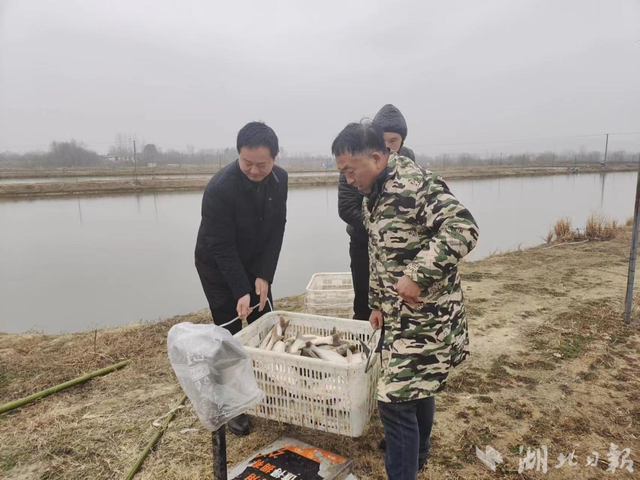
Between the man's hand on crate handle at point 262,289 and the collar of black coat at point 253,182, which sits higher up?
the collar of black coat at point 253,182

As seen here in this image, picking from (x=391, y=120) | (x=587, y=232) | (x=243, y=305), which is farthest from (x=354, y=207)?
(x=587, y=232)

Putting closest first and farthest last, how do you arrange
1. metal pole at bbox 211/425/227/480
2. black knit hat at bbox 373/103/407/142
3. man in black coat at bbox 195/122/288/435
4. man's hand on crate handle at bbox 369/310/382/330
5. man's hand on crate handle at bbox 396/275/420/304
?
man's hand on crate handle at bbox 396/275/420/304 → metal pole at bbox 211/425/227/480 → man's hand on crate handle at bbox 369/310/382/330 → man in black coat at bbox 195/122/288/435 → black knit hat at bbox 373/103/407/142

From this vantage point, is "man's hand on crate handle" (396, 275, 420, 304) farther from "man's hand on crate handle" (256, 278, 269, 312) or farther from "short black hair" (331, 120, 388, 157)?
"man's hand on crate handle" (256, 278, 269, 312)

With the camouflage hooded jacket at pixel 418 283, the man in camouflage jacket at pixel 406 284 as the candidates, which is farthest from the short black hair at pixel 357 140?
the camouflage hooded jacket at pixel 418 283

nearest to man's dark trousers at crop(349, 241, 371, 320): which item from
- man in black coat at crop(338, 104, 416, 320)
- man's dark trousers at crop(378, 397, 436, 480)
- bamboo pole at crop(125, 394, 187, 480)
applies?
man in black coat at crop(338, 104, 416, 320)

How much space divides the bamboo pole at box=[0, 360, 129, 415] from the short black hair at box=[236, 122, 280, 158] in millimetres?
2340

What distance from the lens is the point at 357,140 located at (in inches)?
66.9

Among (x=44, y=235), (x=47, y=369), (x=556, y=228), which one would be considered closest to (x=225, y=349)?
(x=47, y=369)

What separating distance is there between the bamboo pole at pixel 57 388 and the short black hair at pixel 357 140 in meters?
2.89

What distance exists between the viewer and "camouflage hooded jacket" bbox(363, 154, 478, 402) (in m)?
1.59

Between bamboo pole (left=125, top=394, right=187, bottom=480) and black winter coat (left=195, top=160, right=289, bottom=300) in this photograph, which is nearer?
bamboo pole (left=125, top=394, right=187, bottom=480)

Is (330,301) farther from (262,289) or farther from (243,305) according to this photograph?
(243,305)

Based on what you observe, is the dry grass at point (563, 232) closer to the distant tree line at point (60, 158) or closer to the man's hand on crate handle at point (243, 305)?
the man's hand on crate handle at point (243, 305)

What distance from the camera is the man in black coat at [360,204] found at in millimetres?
2803
